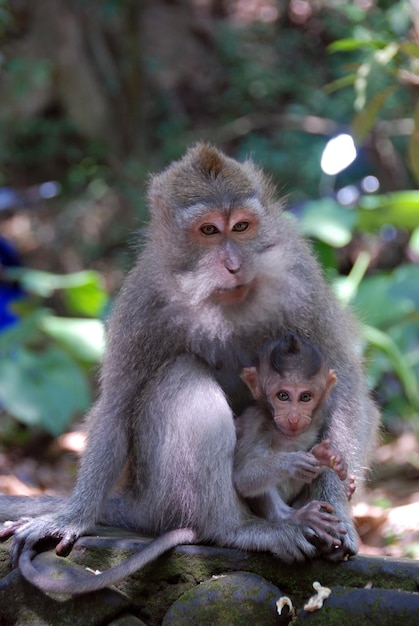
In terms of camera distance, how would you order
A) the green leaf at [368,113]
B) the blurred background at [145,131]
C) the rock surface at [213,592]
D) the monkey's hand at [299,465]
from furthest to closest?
the blurred background at [145,131]
the green leaf at [368,113]
the monkey's hand at [299,465]
the rock surface at [213,592]

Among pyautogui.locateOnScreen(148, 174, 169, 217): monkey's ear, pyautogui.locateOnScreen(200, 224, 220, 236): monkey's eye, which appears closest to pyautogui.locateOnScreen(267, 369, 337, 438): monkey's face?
pyautogui.locateOnScreen(200, 224, 220, 236): monkey's eye

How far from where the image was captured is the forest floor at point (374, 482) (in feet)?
17.1

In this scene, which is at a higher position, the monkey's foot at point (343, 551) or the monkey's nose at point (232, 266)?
the monkey's nose at point (232, 266)

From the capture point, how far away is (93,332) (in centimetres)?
640

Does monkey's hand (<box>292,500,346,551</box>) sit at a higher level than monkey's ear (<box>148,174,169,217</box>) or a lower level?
lower

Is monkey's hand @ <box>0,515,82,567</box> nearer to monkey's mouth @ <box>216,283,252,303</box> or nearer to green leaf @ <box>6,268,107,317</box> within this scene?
monkey's mouth @ <box>216,283,252,303</box>

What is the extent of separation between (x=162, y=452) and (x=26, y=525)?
23.4 inches

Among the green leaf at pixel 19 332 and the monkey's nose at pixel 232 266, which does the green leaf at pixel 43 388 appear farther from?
the monkey's nose at pixel 232 266

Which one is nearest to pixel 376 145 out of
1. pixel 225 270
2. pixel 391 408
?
pixel 391 408

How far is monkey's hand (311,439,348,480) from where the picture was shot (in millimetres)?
3107

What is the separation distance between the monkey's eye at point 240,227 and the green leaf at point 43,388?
2804 mm

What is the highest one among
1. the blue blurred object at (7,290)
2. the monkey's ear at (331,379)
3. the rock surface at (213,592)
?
the blue blurred object at (7,290)

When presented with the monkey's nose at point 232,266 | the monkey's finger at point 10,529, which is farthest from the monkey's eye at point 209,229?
the monkey's finger at point 10,529

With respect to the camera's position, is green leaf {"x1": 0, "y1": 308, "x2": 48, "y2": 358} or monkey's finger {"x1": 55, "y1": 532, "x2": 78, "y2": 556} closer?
monkey's finger {"x1": 55, "y1": 532, "x2": 78, "y2": 556}
